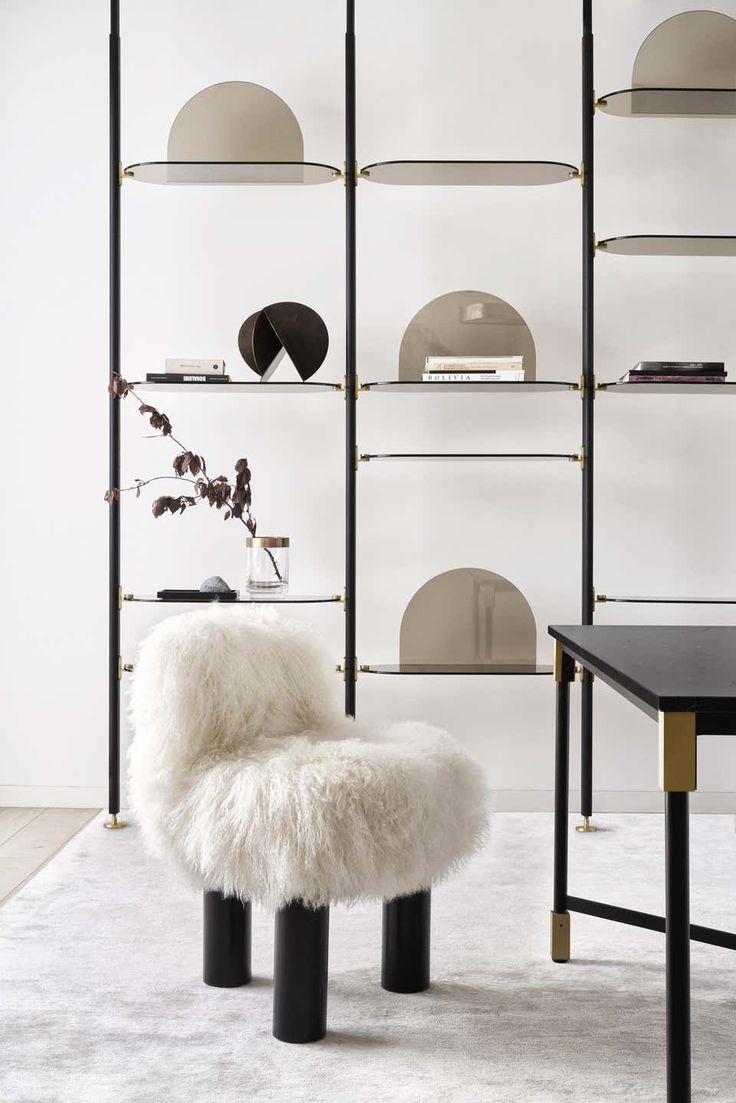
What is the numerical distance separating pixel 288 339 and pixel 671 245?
3.99 feet

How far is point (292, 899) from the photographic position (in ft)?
5.64

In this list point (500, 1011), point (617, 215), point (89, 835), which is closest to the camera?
point (500, 1011)

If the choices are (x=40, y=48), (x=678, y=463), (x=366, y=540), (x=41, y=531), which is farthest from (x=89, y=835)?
(x=40, y=48)

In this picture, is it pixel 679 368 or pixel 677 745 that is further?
pixel 679 368

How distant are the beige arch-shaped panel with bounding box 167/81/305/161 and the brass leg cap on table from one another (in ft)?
7.75

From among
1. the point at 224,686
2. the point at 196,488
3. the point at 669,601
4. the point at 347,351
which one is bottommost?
the point at 224,686

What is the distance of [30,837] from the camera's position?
10.2ft

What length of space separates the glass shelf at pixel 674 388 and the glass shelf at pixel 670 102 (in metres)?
0.84

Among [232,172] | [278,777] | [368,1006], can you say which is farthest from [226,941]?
[232,172]

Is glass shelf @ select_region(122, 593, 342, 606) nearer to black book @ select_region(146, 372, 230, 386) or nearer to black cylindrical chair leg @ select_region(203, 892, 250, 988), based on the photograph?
black book @ select_region(146, 372, 230, 386)

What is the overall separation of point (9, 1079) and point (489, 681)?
6.81 ft

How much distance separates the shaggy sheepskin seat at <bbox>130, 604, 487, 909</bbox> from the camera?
5.63ft

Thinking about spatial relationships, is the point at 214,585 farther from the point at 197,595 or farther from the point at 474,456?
→ the point at 474,456

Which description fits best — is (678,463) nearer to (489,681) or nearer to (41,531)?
(489,681)
